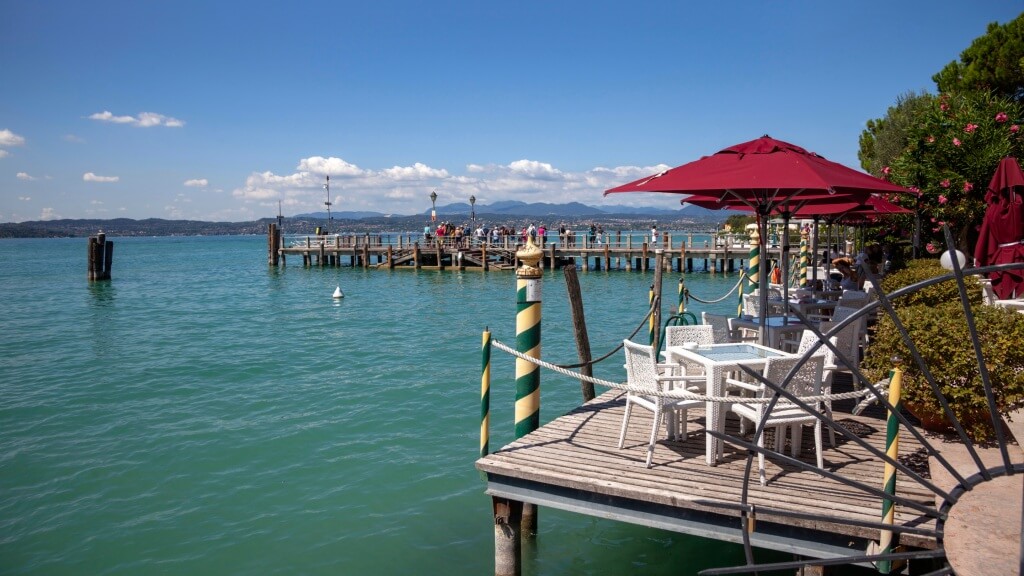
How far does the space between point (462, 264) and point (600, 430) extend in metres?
35.5

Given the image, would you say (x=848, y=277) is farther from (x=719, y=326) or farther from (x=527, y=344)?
(x=527, y=344)

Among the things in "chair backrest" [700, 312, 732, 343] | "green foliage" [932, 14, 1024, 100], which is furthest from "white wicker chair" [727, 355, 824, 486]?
"green foliage" [932, 14, 1024, 100]

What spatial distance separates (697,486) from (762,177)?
8.38 feet

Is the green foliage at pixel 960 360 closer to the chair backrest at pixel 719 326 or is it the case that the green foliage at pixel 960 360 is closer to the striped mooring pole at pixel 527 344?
the chair backrest at pixel 719 326

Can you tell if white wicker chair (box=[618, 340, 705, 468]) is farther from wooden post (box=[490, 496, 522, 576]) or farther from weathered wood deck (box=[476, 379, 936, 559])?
wooden post (box=[490, 496, 522, 576])

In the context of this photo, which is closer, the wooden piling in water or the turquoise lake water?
the turquoise lake water

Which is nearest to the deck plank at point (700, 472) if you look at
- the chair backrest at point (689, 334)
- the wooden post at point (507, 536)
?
the wooden post at point (507, 536)

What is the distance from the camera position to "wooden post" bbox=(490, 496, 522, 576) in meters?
5.53

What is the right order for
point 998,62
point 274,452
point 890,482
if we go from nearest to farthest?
point 890,482 < point 274,452 < point 998,62

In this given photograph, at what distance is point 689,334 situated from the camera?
6.94 metres

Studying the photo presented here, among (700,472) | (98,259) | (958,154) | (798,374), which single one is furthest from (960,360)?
(98,259)

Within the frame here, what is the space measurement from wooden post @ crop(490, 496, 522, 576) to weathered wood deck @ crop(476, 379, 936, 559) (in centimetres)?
21

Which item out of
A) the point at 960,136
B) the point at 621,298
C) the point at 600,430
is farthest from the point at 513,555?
the point at 621,298

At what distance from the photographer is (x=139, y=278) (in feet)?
148
